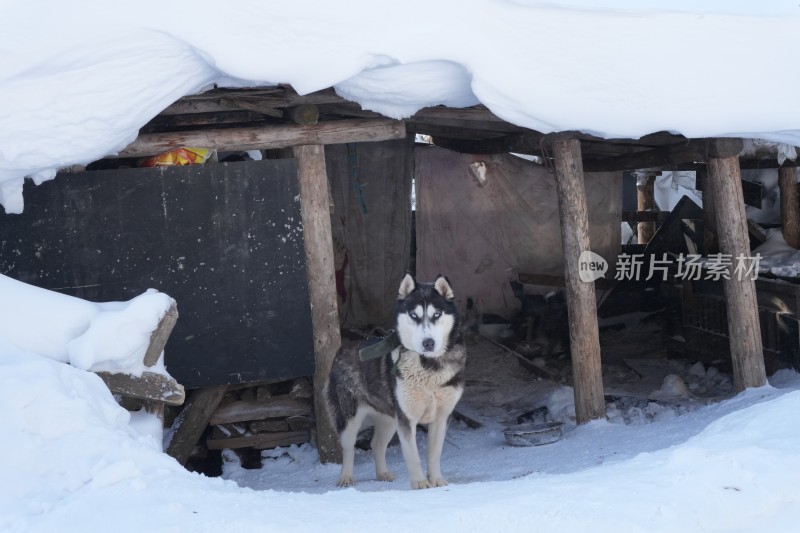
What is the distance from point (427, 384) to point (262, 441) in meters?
2.60

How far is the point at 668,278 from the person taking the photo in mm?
12125

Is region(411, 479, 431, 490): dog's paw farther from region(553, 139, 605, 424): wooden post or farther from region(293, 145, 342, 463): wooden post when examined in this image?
region(553, 139, 605, 424): wooden post

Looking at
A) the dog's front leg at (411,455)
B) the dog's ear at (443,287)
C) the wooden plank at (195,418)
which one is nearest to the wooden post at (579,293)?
the dog's ear at (443,287)

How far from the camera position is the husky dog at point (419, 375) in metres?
6.19

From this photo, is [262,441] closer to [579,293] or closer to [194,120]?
[194,120]

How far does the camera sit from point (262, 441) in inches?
322

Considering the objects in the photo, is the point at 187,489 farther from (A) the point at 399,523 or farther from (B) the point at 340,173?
(B) the point at 340,173

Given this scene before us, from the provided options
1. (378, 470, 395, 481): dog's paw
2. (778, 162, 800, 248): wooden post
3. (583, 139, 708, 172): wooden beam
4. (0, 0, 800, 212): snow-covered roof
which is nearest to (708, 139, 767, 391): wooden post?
(583, 139, 708, 172): wooden beam

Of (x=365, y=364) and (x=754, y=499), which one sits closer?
(x=754, y=499)

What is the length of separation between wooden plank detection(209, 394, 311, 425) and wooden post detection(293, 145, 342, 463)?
56cm

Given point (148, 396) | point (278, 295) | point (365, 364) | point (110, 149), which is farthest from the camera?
point (278, 295)

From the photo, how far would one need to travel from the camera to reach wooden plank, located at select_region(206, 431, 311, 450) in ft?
26.6

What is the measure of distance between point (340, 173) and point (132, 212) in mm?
4531

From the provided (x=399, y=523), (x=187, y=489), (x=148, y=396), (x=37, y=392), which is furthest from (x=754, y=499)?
(x=37, y=392)
